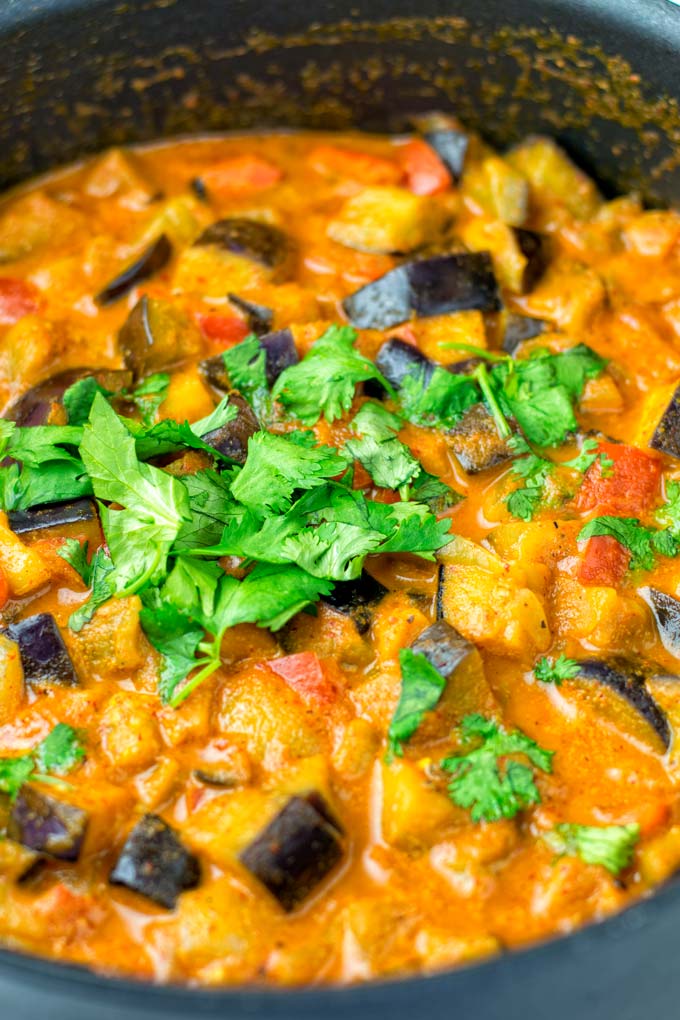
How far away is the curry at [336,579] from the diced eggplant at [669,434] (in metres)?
0.02

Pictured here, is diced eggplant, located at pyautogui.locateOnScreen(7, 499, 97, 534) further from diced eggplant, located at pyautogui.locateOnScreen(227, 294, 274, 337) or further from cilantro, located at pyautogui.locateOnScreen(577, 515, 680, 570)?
cilantro, located at pyautogui.locateOnScreen(577, 515, 680, 570)

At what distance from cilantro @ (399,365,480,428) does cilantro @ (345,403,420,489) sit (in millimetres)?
141

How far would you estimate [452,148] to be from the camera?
19.0ft

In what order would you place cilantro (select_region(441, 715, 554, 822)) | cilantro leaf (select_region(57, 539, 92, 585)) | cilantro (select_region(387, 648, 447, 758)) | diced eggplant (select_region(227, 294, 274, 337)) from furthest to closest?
diced eggplant (select_region(227, 294, 274, 337)) < cilantro leaf (select_region(57, 539, 92, 585)) < cilantro (select_region(387, 648, 447, 758)) < cilantro (select_region(441, 715, 554, 822))

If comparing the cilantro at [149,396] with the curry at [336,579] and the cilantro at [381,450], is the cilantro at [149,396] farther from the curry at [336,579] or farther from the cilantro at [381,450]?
the cilantro at [381,450]

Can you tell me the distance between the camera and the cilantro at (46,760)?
12.1ft

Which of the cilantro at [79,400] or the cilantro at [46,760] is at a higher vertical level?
the cilantro at [79,400]

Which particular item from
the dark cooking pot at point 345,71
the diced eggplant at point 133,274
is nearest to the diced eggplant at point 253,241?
the diced eggplant at point 133,274

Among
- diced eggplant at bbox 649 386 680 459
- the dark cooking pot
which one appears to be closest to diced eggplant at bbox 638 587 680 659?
diced eggplant at bbox 649 386 680 459

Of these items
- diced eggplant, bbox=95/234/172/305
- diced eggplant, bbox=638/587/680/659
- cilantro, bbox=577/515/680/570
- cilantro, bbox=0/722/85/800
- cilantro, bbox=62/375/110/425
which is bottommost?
cilantro, bbox=0/722/85/800

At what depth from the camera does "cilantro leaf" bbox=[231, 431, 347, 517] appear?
411cm

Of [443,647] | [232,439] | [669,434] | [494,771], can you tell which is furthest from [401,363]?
[494,771]

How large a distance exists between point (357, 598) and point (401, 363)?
114 centimetres

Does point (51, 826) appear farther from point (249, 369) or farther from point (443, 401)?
point (443, 401)
